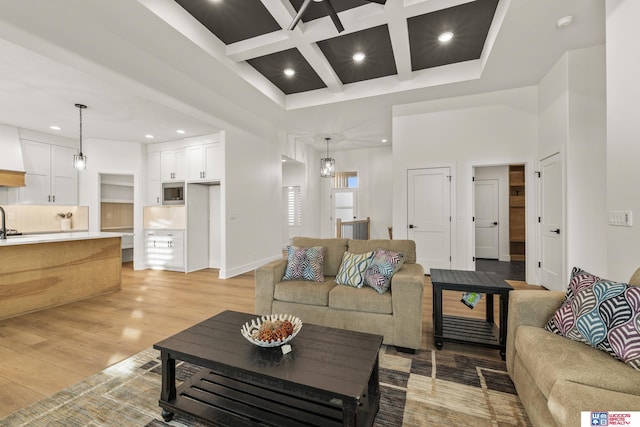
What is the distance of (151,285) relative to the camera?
4.71 meters

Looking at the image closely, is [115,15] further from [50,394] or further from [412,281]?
[412,281]

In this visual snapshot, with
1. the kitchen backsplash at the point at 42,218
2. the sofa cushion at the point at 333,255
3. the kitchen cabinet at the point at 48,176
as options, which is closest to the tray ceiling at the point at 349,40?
the sofa cushion at the point at 333,255

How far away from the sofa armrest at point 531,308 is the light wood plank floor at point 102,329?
671 millimetres

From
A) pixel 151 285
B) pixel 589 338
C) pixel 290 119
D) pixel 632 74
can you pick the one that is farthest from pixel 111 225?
pixel 632 74

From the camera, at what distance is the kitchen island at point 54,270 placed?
10.7ft

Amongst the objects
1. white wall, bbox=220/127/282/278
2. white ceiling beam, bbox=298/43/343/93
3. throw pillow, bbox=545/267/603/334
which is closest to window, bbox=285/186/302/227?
white wall, bbox=220/127/282/278

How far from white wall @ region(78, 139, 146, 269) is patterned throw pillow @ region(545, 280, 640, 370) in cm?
682

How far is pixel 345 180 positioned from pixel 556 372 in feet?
25.6

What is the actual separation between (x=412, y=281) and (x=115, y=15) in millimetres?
3610

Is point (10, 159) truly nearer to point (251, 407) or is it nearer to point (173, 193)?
point (173, 193)

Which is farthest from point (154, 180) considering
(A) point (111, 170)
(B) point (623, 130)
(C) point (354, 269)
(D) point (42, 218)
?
(B) point (623, 130)

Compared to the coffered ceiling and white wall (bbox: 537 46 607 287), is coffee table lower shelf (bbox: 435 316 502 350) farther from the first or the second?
the coffered ceiling

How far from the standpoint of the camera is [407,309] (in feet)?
7.82

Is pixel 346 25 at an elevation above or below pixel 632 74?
above
